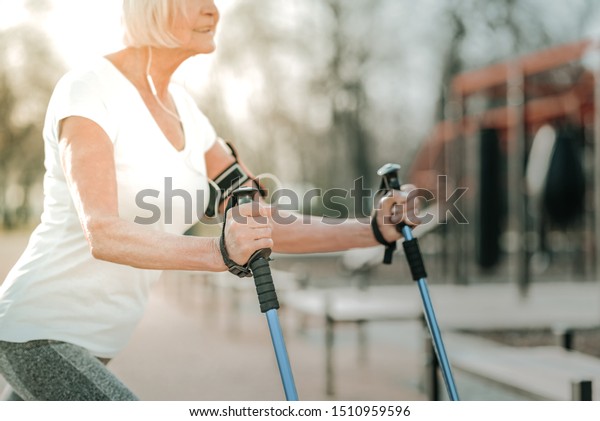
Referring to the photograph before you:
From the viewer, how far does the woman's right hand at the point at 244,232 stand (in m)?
1.61

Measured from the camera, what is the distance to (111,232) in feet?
5.39

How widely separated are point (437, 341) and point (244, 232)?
2.21 ft

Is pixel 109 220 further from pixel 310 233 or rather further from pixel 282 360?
pixel 310 233

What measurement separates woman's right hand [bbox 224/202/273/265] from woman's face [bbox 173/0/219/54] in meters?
0.51

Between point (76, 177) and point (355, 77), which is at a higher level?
point (355, 77)

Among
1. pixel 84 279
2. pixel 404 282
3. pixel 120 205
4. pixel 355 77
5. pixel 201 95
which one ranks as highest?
pixel 355 77

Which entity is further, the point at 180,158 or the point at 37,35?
the point at 37,35

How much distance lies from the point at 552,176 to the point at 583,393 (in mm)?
7770

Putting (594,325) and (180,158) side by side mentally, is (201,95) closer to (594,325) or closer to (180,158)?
(594,325)

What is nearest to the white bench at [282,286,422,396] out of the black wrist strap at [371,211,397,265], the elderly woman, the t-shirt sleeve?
the black wrist strap at [371,211,397,265]

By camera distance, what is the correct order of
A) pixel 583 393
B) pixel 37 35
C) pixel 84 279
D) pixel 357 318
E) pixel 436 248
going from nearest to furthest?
1. pixel 84 279
2. pixel 583 393
3. pixel 37 35
4. pixel 357 318
5. pixel 436 248

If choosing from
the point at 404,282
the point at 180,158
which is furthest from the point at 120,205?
the point at 404,282

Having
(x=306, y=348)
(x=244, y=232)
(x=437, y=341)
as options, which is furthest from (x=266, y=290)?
(x=306, y=348)

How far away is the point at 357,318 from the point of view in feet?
16.7
